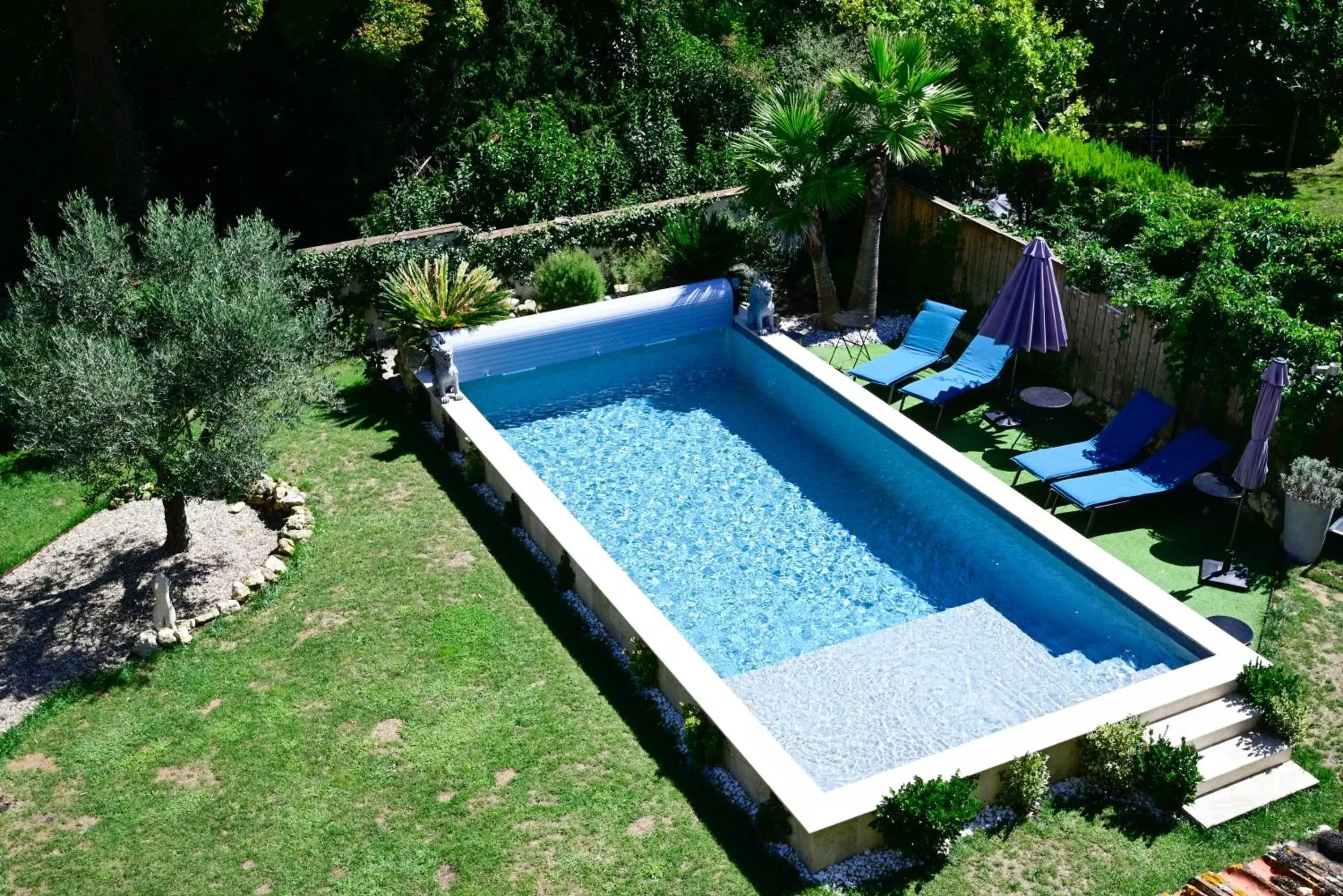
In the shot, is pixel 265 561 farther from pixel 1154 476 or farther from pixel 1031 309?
pixel 1154 476

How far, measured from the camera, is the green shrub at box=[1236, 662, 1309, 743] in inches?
386

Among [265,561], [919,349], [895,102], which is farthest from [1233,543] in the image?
[265,561]

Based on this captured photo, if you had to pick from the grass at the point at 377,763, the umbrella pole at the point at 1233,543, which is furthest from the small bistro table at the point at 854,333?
the grass at the point at 377,763

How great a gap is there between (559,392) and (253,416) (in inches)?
230

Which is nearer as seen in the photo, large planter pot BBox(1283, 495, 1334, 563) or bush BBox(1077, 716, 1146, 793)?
bush BBox(1077, 716, 1146, 793)

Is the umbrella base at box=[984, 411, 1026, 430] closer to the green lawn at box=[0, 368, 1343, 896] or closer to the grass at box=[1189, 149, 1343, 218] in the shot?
the green lawn at box=[0, 368, 1343, 896]

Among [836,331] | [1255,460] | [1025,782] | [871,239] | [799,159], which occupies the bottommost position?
[1025,782]

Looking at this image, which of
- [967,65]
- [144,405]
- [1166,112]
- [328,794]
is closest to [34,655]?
[144,405]

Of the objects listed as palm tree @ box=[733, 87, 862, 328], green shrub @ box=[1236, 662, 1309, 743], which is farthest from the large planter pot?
palm tree @ box=[733, 87, 862, 328]

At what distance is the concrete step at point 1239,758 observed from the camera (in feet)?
31.4

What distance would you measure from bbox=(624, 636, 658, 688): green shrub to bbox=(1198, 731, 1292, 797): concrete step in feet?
15.2

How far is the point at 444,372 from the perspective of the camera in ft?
50.9

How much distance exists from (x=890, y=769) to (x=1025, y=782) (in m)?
1.09

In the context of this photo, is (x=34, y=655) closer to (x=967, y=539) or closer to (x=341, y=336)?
(x=341, y=336)
